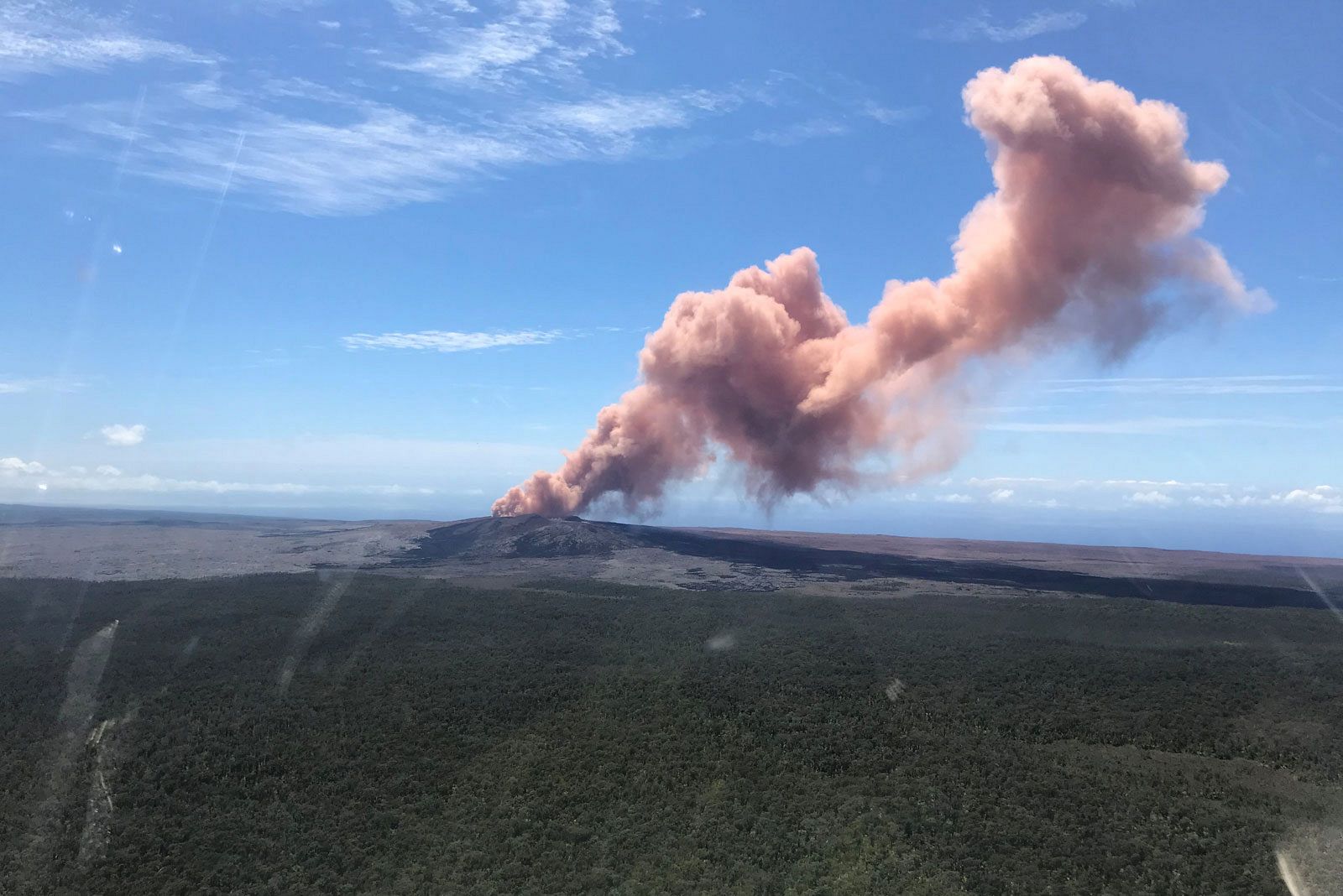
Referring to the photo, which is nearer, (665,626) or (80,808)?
(80,808)

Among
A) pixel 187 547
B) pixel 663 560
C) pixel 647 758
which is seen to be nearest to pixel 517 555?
pixel 663 560

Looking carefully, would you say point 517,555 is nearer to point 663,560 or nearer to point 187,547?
point 663,560

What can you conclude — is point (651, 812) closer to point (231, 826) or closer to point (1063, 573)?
point (231, 826)

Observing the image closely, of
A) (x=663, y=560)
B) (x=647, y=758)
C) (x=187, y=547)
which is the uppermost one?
(x=663, y=560)

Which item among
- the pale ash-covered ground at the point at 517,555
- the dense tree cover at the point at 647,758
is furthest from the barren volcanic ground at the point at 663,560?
the dense tree cover at the point at 647,758

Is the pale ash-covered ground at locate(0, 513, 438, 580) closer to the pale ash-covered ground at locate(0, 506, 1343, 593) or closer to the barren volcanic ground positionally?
the pale ash-covered ground at locate(0, 506, 1343, 593)

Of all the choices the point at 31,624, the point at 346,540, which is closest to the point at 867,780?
the point at 31,624

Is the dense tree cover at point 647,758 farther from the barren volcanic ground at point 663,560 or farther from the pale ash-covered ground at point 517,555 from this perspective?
the pale ash-covered ground at point 517,555
